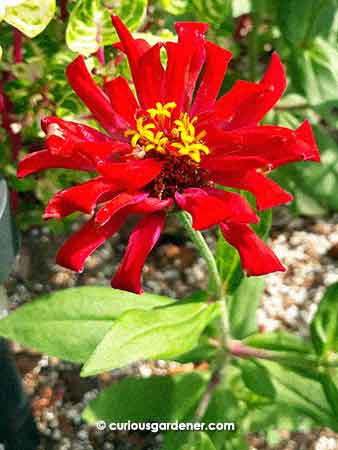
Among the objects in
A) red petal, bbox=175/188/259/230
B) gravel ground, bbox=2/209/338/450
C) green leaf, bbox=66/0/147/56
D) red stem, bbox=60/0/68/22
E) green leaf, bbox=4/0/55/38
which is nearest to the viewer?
red petal, bbox=175/188/259/230

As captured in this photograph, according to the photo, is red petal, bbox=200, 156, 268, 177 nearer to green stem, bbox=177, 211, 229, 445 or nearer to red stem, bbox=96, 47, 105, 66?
green stem, bbox=177, 211, 229, 445

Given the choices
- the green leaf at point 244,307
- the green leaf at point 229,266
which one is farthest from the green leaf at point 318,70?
the green leaf at point 229,266

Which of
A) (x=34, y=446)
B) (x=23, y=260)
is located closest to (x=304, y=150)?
(x=34, y=446)

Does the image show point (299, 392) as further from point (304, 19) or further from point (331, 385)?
point (304, 19)

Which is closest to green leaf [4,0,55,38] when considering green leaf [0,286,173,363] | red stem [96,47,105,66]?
red stem [96,47,105,66]

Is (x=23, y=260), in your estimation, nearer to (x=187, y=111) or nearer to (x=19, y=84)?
(x=19, y=84)
